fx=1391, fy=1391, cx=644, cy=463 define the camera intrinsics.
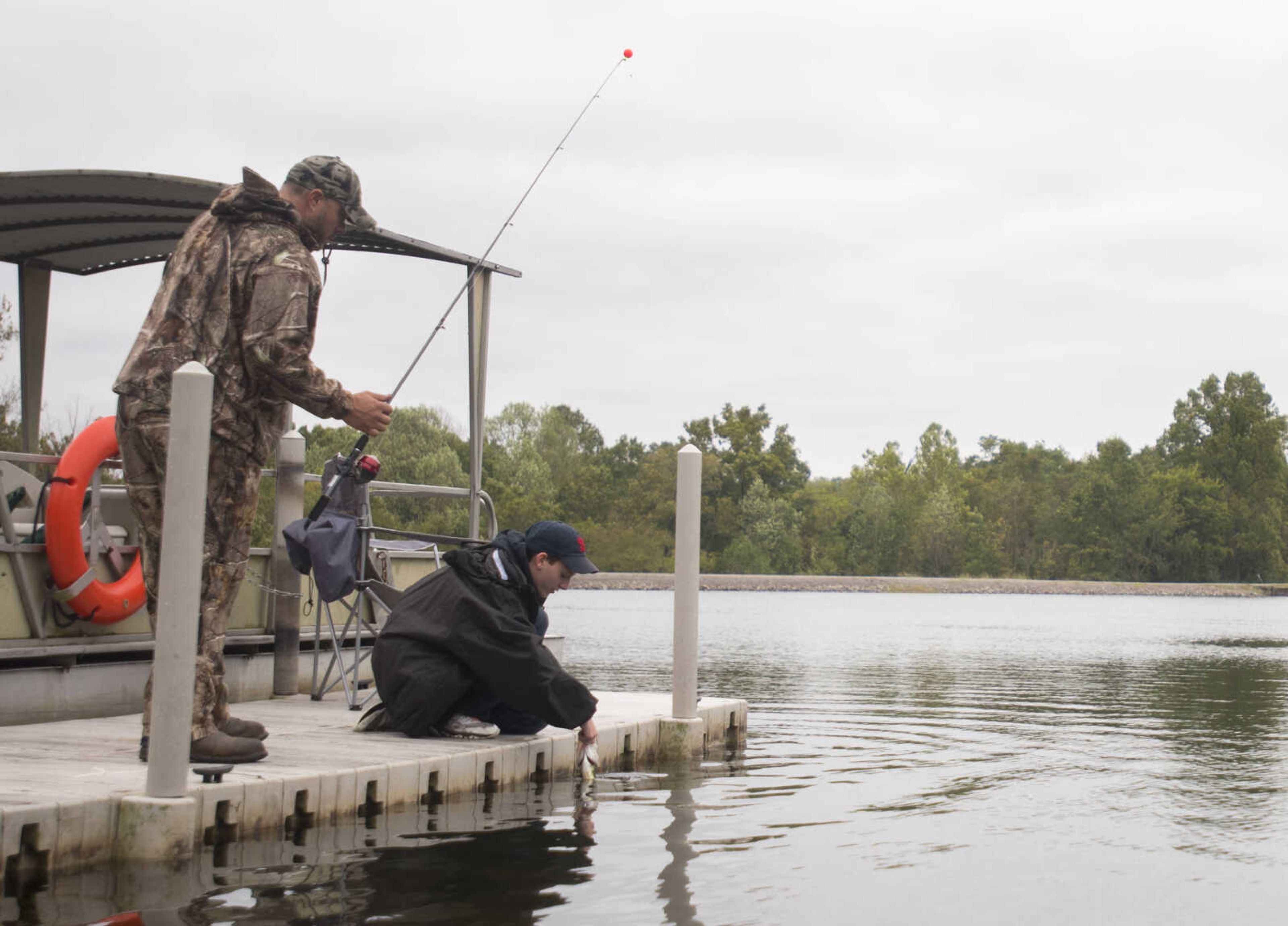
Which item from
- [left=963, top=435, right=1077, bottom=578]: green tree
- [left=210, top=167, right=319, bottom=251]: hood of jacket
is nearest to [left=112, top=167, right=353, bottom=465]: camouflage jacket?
[left=210, top=167, right=319, bottom=251]: hood of jacket

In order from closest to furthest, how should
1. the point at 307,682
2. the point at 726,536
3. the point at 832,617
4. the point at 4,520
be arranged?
the point at 4,520
the point at 307,682
the point at 832,617
the point at 726,536

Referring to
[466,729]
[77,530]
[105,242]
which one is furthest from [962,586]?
[77,530]

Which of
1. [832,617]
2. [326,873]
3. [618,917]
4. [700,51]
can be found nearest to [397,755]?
[326,873]

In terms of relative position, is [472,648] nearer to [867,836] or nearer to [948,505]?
[867,836]

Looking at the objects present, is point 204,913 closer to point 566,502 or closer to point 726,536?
point 566,502

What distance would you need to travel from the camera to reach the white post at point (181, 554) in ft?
14.3

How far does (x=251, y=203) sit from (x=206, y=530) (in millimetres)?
1269

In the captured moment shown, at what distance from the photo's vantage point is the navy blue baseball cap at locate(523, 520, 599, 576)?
6172 mm

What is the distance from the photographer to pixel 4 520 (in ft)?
22.0

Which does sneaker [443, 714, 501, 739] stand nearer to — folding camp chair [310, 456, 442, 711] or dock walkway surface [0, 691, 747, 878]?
dock walkway surface [0, 691, 747, 878]

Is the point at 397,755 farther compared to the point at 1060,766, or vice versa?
the point at 1060,766

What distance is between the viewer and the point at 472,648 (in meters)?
6.06

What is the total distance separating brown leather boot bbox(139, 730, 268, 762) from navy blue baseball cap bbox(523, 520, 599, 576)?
58.8 inches

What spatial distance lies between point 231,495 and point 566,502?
80898mm
